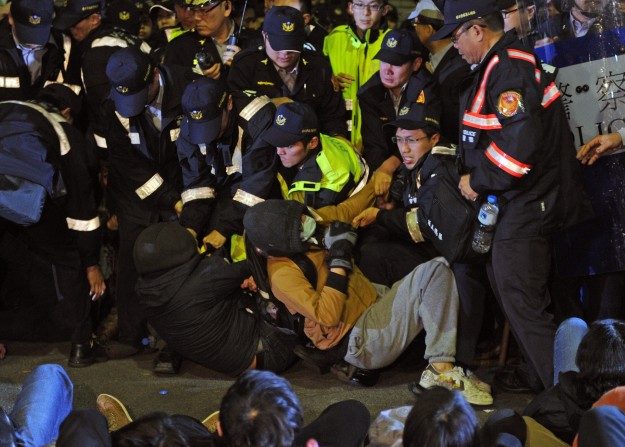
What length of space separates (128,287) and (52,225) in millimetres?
643

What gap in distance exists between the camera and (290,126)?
5914mm

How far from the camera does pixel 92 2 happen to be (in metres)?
7.04

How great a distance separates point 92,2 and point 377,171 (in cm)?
238

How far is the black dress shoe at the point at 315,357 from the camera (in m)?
5.63

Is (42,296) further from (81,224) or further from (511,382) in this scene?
(511,382)

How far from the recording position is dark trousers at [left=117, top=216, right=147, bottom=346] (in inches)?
258

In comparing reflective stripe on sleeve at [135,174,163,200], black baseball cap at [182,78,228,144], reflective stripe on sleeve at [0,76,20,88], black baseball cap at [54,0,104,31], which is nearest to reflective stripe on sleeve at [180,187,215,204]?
reflective stripe on sleeve at [135,174,163,200]

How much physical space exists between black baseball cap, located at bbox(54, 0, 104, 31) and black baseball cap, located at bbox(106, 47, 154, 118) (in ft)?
3.18

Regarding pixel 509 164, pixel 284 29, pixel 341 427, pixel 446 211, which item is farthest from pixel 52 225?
pixel 341 427

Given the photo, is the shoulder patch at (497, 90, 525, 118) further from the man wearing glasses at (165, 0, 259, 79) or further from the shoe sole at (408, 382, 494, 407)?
the man wearing glasses at (165, 0, 259, 79)

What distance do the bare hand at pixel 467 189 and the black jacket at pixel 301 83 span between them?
1683 millimetres

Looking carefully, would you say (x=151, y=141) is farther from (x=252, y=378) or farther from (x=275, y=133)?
(x=252, y=378)

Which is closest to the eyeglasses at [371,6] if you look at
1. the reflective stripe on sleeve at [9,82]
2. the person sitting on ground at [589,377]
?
the reflective stripe on sleeve at [9,82]

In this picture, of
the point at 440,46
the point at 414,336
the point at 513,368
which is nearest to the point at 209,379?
the point at 414,336
